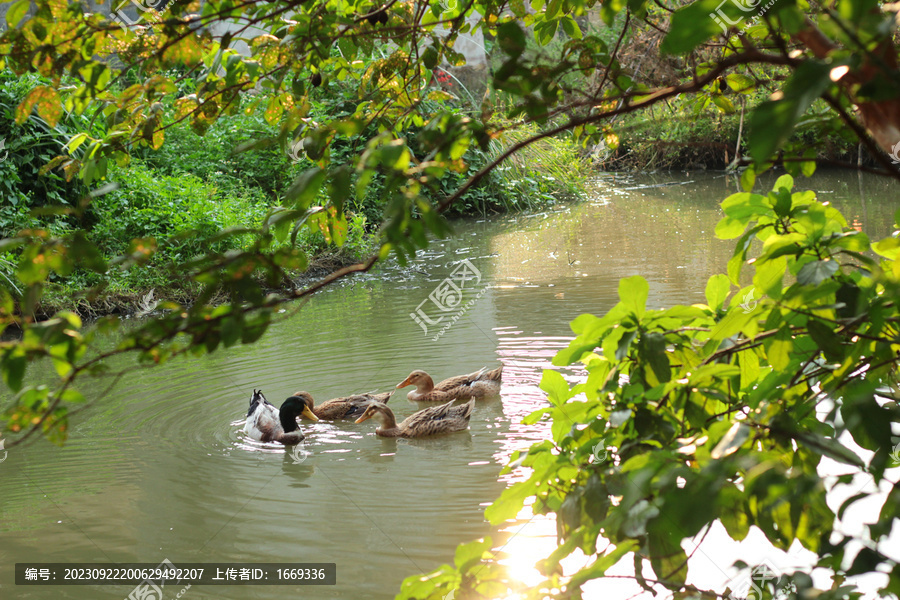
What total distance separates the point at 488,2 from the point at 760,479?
1.64 m

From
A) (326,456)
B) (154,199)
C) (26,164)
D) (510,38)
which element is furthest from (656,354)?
(26,164)

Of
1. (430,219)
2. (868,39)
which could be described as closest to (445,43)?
(430,219)

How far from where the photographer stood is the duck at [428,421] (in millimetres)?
5039

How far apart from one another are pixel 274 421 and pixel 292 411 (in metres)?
0.14

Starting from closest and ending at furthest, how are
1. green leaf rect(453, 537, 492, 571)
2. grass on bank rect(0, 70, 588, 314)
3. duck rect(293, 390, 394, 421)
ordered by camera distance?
green leaf rect(453, 537, 492, 571) < duck rect(293, 390, 394, 421) < grass on bank rect(0, 70, 588, 314)

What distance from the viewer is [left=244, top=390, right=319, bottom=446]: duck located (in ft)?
16.3

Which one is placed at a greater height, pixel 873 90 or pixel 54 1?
pixel 54 1

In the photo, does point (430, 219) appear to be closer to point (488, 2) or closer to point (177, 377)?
point (488, 2)

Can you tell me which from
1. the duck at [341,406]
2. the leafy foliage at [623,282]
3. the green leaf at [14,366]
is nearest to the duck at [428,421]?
the duck at [341,406]

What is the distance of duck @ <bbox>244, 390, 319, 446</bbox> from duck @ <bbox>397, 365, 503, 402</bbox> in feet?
3.10

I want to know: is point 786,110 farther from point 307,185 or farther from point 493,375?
point 493,375

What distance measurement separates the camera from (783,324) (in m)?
1.43

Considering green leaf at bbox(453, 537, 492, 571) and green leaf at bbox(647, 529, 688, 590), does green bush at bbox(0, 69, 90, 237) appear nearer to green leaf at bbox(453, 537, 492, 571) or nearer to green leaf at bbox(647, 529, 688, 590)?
green leaf at bbox(453, 537, 492, 571)

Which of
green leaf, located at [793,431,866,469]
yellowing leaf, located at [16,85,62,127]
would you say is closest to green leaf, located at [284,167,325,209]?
green leaf, located at [793,431,866,469]
